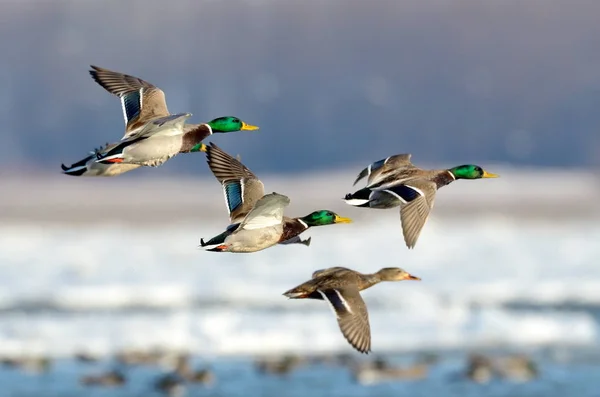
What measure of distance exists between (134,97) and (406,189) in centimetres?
184

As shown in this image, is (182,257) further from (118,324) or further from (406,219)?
(406,219)

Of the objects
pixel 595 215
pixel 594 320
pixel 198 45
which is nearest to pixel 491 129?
pixel 198 45

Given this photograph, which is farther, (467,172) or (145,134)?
(467,172)

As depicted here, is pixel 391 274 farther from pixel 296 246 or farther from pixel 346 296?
pixel 296 246

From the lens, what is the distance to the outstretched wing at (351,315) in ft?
24.8

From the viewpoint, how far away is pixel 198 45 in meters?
75.9

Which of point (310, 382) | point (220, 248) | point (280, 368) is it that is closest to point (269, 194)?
point (220, 248)

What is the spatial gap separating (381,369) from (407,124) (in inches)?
2036

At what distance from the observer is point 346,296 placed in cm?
787

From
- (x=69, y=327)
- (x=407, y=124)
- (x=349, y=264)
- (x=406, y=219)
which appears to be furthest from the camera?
(x=407, y=124)

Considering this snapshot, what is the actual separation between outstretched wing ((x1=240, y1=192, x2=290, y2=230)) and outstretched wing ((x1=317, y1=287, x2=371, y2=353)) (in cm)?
46

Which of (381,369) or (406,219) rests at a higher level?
(406,219)

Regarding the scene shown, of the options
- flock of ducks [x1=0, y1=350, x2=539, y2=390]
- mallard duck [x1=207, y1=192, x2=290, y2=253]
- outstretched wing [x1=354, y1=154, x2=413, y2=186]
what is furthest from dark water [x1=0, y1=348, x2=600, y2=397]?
mallard duck [x1=207, y1=192, x2=290, y2=253]

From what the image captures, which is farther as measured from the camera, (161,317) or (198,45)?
(198,45)
